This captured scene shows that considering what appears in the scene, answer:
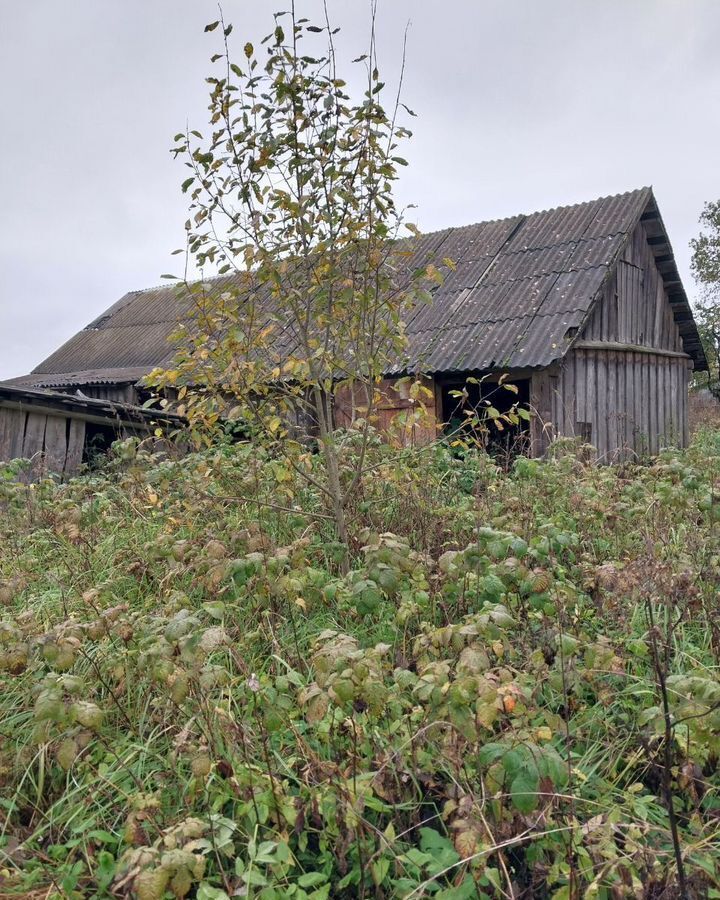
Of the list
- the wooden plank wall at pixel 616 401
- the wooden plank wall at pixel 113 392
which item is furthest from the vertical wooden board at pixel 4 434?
the wooden plank wall at pixel 616 401

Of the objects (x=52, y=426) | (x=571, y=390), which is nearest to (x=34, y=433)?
(x=52, y=426)

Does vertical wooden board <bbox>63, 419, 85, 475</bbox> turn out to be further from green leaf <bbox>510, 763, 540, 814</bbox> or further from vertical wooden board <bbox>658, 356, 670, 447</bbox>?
vertical wooden board <bbox>658, 356, 670, 447</bbox>

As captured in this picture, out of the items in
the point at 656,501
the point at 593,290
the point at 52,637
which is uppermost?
the point at 593,290

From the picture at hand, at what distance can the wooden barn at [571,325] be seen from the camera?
9.70 metres

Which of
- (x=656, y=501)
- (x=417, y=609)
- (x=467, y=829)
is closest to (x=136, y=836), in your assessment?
(x=467, y=829)

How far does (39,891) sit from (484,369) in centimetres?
845

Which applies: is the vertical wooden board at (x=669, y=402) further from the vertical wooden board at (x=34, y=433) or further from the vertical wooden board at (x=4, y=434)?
the vertical wooden board at (x=4, y=434)

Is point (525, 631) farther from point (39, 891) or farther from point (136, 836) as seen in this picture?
point (39, 891)

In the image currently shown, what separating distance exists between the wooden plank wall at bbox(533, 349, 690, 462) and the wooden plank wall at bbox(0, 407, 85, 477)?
606cm

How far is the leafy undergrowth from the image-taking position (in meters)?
2.08

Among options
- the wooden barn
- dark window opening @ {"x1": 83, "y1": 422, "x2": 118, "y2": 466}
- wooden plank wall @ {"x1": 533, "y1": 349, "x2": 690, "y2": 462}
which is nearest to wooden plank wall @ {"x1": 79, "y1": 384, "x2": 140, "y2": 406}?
the wooden barn

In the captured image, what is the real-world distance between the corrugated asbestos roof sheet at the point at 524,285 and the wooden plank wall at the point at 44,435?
92.3 inches

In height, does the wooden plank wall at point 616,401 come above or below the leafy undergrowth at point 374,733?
above

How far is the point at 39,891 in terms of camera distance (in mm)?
2207
